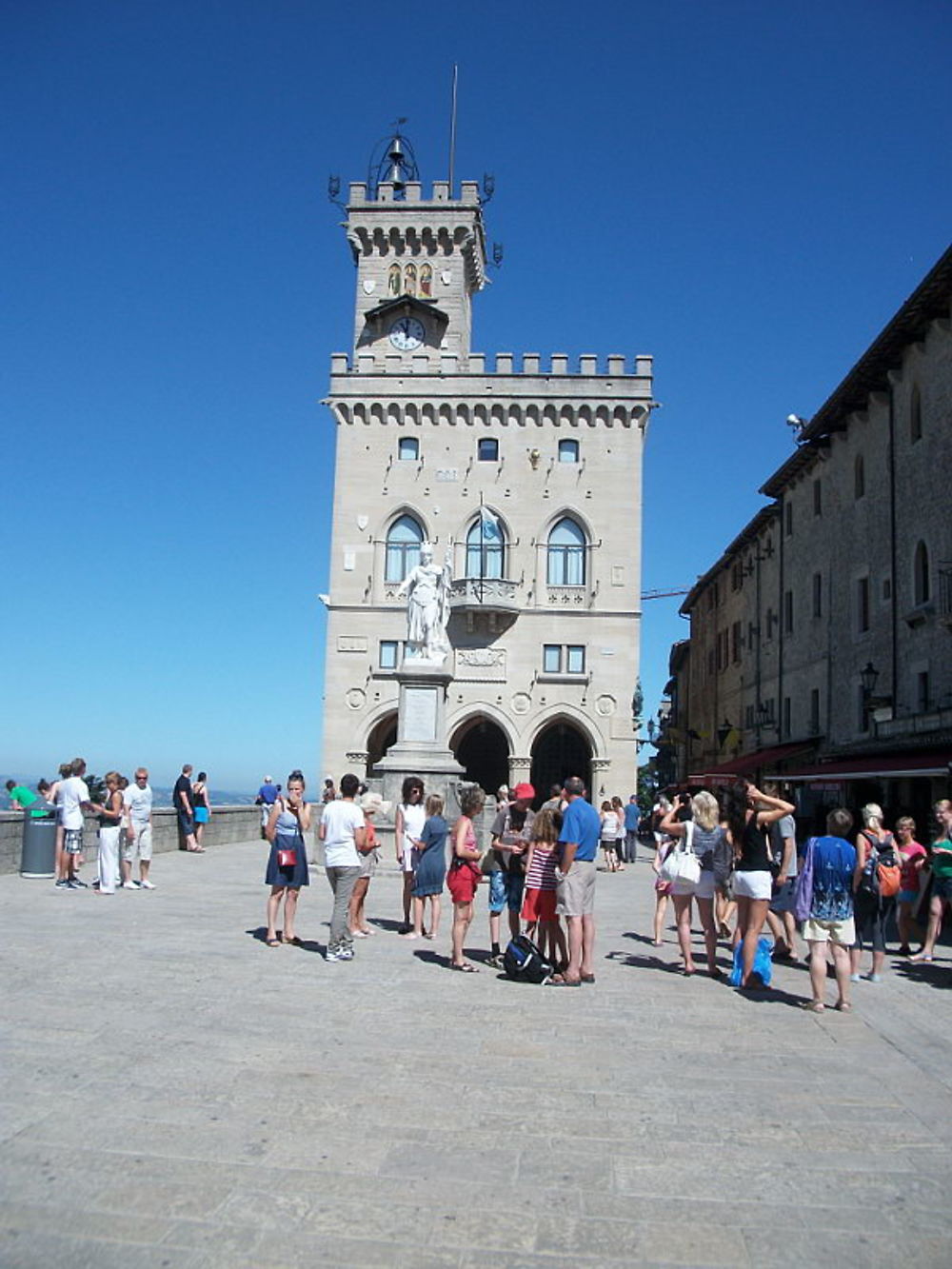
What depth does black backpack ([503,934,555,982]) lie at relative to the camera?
10070mm

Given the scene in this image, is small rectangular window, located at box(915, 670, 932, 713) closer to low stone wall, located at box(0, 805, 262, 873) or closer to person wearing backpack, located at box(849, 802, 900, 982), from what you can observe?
person wearing backpack, located at box(849, 802, 900, 982)

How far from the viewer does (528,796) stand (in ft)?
39.1

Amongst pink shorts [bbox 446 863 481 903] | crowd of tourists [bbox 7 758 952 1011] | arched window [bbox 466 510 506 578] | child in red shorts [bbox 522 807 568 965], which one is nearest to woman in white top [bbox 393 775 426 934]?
crowd of tourists [bbox 7 758 952 1011]

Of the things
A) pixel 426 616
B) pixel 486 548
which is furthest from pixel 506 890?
pixel 486 548

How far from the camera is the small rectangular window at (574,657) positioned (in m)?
42.3

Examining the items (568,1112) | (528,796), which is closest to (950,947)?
(528,796)

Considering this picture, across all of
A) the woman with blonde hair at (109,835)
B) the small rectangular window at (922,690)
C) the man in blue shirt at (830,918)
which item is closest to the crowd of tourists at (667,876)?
the man in blue shirt at (830,918)

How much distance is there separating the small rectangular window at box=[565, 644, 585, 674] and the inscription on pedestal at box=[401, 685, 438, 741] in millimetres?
19708

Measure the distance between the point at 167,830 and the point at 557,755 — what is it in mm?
23116

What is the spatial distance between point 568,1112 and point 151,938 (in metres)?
6.58

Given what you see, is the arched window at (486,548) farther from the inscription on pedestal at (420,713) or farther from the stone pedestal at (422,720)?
the inscription on pedestal at (420,713)

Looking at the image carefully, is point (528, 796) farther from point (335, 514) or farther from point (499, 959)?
point (335, 514)

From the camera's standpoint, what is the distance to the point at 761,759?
34656mm

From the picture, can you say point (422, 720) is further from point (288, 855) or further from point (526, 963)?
point (526, 963)
